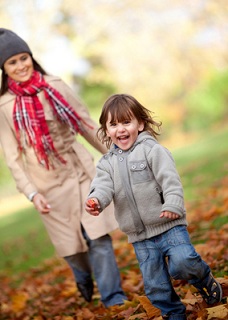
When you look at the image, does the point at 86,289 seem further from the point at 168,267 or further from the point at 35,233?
the point at 35,233

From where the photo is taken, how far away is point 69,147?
467 cm

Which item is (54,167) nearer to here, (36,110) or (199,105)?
(36,110)

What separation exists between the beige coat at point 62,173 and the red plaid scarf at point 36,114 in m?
0.06

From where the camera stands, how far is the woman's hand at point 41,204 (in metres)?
4.27

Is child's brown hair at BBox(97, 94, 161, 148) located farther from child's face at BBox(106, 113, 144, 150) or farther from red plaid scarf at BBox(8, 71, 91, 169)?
red plaid scarf at BBox(8, 71, 91, 169)

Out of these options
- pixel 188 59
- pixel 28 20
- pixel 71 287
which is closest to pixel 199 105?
pixel 188 59

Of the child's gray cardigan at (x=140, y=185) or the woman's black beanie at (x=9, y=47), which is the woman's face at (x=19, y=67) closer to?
the woman's black beanie at (x=9, y=47)

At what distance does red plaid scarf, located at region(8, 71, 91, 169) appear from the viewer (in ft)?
14.7

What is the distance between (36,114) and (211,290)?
6.67ft

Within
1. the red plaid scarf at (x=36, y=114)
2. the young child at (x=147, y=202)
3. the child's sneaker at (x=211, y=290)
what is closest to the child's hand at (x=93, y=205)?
the young child at (x=147, y=202)

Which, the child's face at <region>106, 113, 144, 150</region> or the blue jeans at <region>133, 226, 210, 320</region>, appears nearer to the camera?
the blue jeans at <region>133, 226, 210, 320</region>

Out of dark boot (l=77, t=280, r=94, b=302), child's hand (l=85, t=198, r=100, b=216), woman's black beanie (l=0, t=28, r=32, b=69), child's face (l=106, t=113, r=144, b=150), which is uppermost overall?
woman's black beanie (l=0, t=28, r=32, b=69)

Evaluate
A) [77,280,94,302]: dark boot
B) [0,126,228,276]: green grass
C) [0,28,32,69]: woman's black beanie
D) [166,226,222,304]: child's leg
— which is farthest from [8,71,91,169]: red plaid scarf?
[0,126,228,276]: green grass

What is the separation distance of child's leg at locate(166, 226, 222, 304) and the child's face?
1.81 ft
